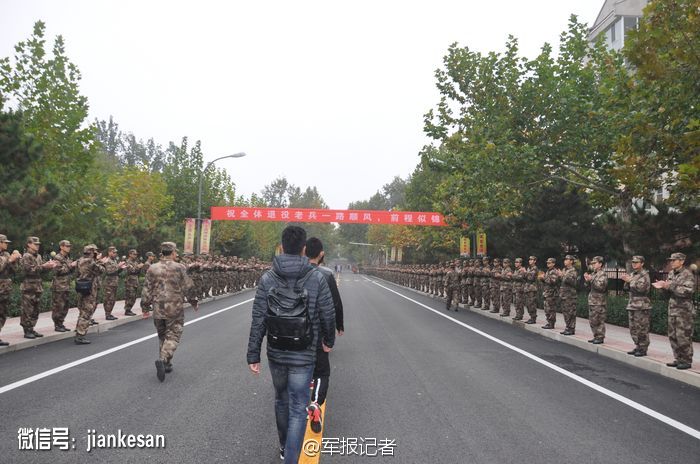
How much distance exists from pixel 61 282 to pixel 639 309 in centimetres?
1108

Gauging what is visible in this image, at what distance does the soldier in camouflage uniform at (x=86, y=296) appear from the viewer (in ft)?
31.4

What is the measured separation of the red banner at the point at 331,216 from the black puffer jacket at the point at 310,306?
33.8m

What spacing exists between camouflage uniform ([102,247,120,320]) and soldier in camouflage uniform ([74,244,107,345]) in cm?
337

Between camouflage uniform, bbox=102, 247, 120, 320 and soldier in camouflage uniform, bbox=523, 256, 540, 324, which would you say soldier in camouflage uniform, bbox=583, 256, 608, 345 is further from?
camouflage uniform, bbox=102, 247, 120, 320

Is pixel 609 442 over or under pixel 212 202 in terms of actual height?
under

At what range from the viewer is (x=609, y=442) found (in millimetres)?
4547

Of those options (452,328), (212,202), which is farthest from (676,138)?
(212,202)

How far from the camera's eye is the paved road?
4.22m

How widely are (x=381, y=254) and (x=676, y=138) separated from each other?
312 ft

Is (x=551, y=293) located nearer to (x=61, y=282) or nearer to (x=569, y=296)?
(x=569, y=296)

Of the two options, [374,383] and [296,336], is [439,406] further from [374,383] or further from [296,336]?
[296,336]

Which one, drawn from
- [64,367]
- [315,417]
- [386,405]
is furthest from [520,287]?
[64,367]

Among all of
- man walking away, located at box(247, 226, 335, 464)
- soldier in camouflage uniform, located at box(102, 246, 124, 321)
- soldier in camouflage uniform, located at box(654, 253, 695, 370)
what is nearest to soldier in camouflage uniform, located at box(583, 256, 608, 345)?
soldier in camouflage uniform, located at box(654, 253, 695, 370)

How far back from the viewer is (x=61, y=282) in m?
9.90
